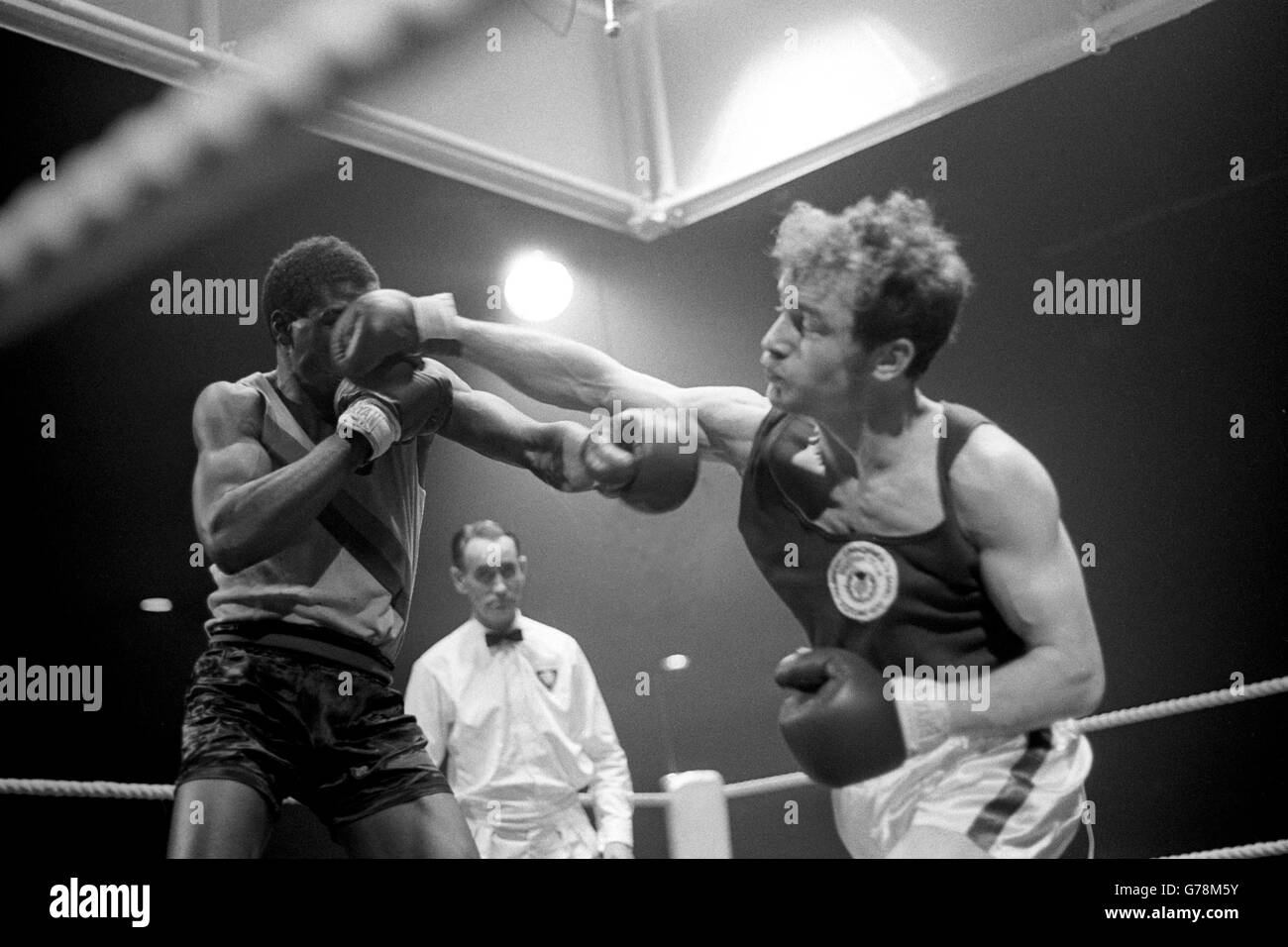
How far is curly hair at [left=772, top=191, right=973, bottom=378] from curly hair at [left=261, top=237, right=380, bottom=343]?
905 mm

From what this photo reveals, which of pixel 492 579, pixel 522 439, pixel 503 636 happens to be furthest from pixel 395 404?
pixel 503 636

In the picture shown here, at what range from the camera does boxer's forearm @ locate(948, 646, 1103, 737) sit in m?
2.61

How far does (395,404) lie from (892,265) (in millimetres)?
1039

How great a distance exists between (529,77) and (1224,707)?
1.99m

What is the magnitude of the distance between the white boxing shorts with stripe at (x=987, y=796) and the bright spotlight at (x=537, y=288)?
115 centimetres

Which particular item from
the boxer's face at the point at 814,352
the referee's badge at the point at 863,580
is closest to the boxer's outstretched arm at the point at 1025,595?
the referee's badge at the point at 863,580

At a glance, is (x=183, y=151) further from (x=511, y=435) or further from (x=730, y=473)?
(x=730, y=473)

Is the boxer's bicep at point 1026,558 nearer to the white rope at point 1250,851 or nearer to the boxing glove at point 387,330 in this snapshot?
the white rope at point 1250,851

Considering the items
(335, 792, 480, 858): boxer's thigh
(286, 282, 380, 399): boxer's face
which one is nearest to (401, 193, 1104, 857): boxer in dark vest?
(286, 282, 380, 399): boxer's face

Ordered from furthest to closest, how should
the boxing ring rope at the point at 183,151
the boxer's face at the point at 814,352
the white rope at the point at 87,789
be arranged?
the boxer's face at the point at 814,352 < the white rope at the point at 87,789 < the boxing ring rope at the point at 183,151

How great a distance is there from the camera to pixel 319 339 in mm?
2812

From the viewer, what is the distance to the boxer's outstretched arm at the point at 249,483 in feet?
8.84

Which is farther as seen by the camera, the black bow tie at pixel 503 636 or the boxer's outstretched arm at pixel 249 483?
the black bow tie at pixel 503 636
